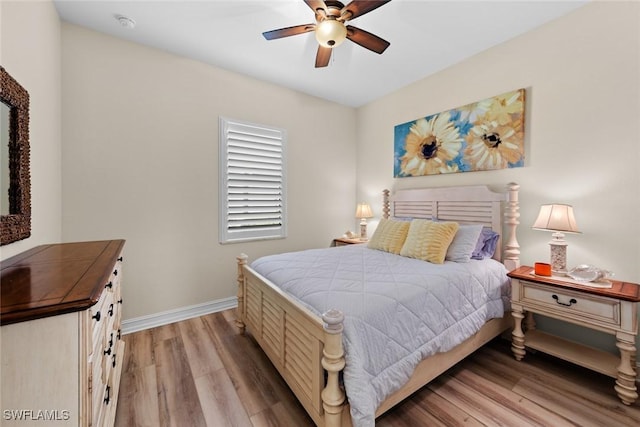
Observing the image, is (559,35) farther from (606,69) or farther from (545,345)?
(545,345)

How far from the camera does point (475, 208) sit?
8.84 feet

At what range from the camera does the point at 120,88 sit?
2480mm

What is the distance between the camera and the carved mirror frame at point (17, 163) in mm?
1291

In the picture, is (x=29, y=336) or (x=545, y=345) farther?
(x=545, y=345)

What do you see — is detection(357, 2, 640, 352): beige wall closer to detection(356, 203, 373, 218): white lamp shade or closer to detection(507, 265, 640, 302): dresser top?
detection(507, 265, 640, 302): dresser top

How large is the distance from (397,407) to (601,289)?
1540 mm

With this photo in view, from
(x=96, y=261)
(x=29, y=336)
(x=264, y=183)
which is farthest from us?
(x=264, y=183)

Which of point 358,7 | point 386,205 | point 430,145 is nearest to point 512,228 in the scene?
point 430,145

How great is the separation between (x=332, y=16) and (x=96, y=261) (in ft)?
6.74

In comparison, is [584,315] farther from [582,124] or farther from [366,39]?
[366,39]

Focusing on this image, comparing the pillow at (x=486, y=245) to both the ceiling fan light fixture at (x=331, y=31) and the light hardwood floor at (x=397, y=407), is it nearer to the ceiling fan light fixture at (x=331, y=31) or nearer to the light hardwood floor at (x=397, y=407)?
the light hardwood floor at (x=397, y=407)

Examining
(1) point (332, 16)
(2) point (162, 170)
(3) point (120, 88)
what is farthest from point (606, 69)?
(3) point (120, 88)

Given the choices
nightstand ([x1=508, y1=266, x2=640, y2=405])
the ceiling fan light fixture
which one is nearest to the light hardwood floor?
nightstand ([x1=508, y1=266, x2=640, y2=405])

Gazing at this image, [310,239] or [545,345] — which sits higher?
[310,239]
